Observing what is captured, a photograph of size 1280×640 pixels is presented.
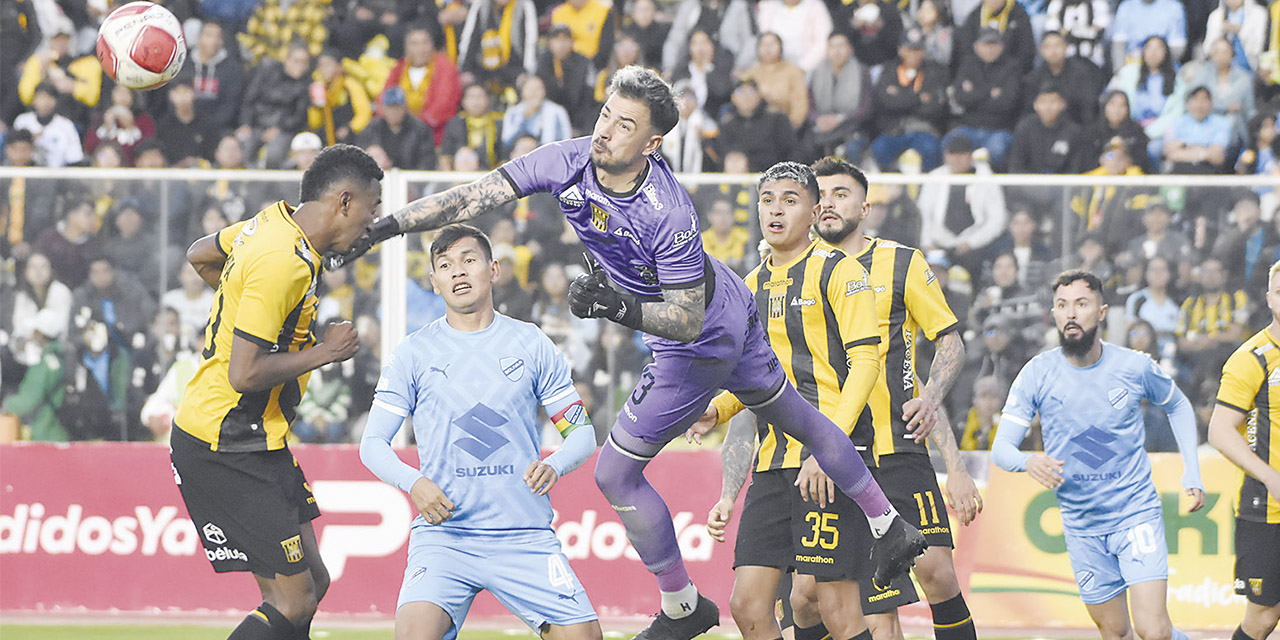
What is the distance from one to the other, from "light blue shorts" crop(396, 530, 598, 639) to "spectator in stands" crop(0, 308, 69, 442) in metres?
5.76

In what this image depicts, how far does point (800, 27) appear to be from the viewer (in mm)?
15500

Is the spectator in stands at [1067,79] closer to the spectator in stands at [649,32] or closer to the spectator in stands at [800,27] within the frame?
the spectator in stands at [800,27]

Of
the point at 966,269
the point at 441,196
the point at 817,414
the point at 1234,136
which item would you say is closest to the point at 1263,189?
the point at 966,269

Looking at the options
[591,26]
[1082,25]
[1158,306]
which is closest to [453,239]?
[1158,306]

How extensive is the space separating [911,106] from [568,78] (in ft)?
11.1

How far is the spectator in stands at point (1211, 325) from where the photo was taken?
1055cm

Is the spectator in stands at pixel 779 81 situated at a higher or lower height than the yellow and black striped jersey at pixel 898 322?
higher

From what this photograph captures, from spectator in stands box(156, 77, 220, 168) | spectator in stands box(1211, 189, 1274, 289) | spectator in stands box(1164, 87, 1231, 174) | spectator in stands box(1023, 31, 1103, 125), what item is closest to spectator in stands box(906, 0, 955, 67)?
spectator in stands box(1023, 31, 1103, 125)

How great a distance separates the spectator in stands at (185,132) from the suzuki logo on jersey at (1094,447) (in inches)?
384

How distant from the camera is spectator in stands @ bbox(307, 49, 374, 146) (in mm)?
15148

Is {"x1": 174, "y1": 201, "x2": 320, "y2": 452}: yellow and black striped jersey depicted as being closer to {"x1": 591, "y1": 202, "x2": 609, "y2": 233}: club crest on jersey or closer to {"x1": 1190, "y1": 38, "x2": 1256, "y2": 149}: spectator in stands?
{"x1": 591, "y1": 202, "x2": 609, "y2": 233}: club crest on jersey

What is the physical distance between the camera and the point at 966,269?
10750 mm

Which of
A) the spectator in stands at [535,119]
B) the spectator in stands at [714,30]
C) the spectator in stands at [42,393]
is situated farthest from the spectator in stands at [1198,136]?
the spectator in stands at [42,393]

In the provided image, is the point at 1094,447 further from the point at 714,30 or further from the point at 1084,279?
the point at 714,30
